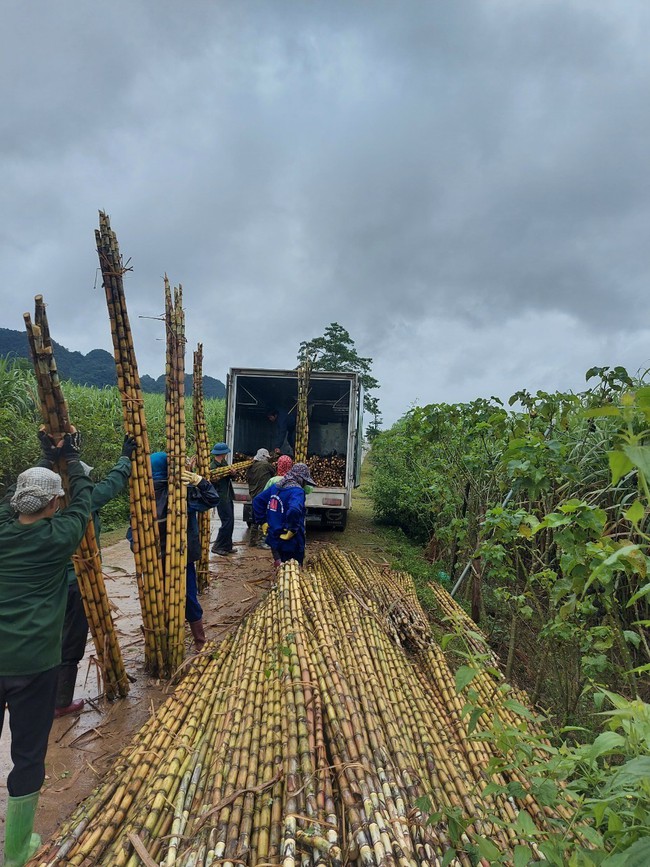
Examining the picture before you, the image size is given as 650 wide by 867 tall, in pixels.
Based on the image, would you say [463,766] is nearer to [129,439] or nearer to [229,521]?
[129,439]

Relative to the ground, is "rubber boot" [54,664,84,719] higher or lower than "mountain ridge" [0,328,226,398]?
lower

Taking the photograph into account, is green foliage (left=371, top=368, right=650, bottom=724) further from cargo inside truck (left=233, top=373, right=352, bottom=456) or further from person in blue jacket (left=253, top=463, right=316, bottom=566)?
cargo inside truck (left=233, top=373, right=352, bottom=456)

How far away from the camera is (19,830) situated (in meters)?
2.21

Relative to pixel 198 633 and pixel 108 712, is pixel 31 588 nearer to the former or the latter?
pixel 108 712

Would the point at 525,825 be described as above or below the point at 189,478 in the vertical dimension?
below

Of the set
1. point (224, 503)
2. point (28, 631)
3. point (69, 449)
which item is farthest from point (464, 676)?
point (224, 503)

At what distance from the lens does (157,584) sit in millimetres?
3443

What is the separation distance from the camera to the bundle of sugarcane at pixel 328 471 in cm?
909

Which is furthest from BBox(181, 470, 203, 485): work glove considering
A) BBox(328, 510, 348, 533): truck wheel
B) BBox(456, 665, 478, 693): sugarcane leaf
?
BBox(328, 510, 348, 533): truck wheel

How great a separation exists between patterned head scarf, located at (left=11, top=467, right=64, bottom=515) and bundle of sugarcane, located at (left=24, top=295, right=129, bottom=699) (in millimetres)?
410

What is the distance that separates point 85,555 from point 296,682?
1590 mm

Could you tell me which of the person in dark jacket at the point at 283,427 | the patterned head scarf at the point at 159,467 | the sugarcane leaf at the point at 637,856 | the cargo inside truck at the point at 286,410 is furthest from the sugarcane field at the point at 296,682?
the person in dark jacket at the point at 283,427

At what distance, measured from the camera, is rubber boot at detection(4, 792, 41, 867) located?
7.13 feet

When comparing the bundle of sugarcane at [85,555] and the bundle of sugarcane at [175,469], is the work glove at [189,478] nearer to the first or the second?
the bundle of sugarcane at [175,469]
